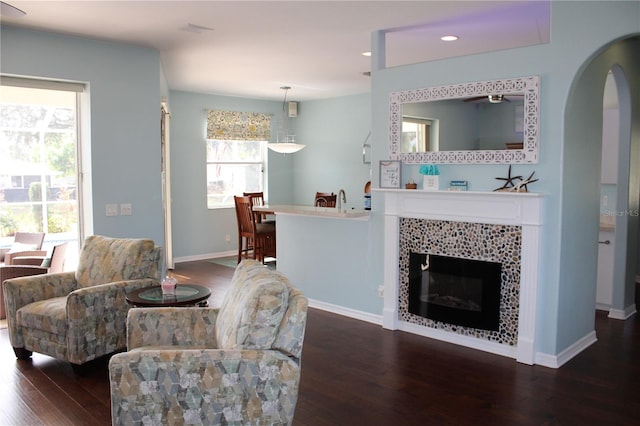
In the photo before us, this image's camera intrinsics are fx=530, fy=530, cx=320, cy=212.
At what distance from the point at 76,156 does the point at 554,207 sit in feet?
A: 14.1

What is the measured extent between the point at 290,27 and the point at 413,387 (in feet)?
9.91

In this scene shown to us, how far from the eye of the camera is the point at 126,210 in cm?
520

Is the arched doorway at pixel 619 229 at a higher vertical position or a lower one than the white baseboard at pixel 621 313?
higher

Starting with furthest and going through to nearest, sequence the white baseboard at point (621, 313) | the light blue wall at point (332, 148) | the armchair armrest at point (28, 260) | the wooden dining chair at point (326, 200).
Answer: the light blue wall at point (332, 148) < the wooden dining chair at point (326, 200) < the white baseboard at point (621, 313) < the armchair armrest at point (28, 260)

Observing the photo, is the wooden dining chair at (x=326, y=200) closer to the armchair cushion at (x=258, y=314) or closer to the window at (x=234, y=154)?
the window at (x=234, y=154)

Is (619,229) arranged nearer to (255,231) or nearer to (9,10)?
(255,231)

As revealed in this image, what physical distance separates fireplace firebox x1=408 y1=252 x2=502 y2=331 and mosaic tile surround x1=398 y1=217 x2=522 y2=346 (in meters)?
0.04

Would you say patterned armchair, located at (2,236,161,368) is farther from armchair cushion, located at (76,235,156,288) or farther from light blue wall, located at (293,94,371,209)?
light blue wall, located at (293,94,371,209)

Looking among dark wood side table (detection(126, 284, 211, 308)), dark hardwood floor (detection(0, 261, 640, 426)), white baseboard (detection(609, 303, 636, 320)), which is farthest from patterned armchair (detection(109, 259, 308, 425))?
white baseboard (detection(609, 303, 636, 320))

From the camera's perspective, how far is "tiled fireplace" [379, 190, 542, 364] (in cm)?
391

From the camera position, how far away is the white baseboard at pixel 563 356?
12.6 feet

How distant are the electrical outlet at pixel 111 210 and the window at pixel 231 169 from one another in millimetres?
3468

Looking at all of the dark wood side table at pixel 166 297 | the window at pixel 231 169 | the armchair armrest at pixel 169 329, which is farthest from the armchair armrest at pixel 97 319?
the window at pixel 231 169

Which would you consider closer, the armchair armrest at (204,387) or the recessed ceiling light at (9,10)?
the armchair armrest at (204,387)
